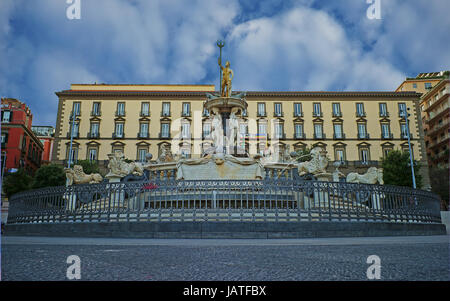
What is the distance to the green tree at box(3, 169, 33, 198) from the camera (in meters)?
34.1

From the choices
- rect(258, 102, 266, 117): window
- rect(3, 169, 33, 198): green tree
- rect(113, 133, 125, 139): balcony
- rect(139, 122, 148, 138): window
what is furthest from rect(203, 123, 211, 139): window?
rect(3, 169, 33, 198): green tree

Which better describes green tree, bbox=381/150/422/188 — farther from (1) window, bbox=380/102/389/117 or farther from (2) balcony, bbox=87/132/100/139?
(2) balcony, bbox=87/132/100/139

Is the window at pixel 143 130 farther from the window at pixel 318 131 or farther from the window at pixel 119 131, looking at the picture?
the window at pixel 318 131

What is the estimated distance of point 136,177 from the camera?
1192cm

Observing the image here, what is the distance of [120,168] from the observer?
12.6 meters

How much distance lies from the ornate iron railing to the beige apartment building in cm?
3995

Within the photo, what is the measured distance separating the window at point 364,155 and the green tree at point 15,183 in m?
43.9

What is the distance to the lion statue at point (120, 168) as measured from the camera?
1251cm

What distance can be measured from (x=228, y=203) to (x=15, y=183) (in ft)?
111

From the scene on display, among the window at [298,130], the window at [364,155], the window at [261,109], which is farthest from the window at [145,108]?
the window at [364,155]

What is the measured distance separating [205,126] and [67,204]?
4214cm

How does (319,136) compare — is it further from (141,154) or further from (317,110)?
(141,154)

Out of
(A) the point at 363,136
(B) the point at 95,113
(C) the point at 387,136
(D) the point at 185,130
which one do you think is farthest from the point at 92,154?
(C) the point at 387,136
